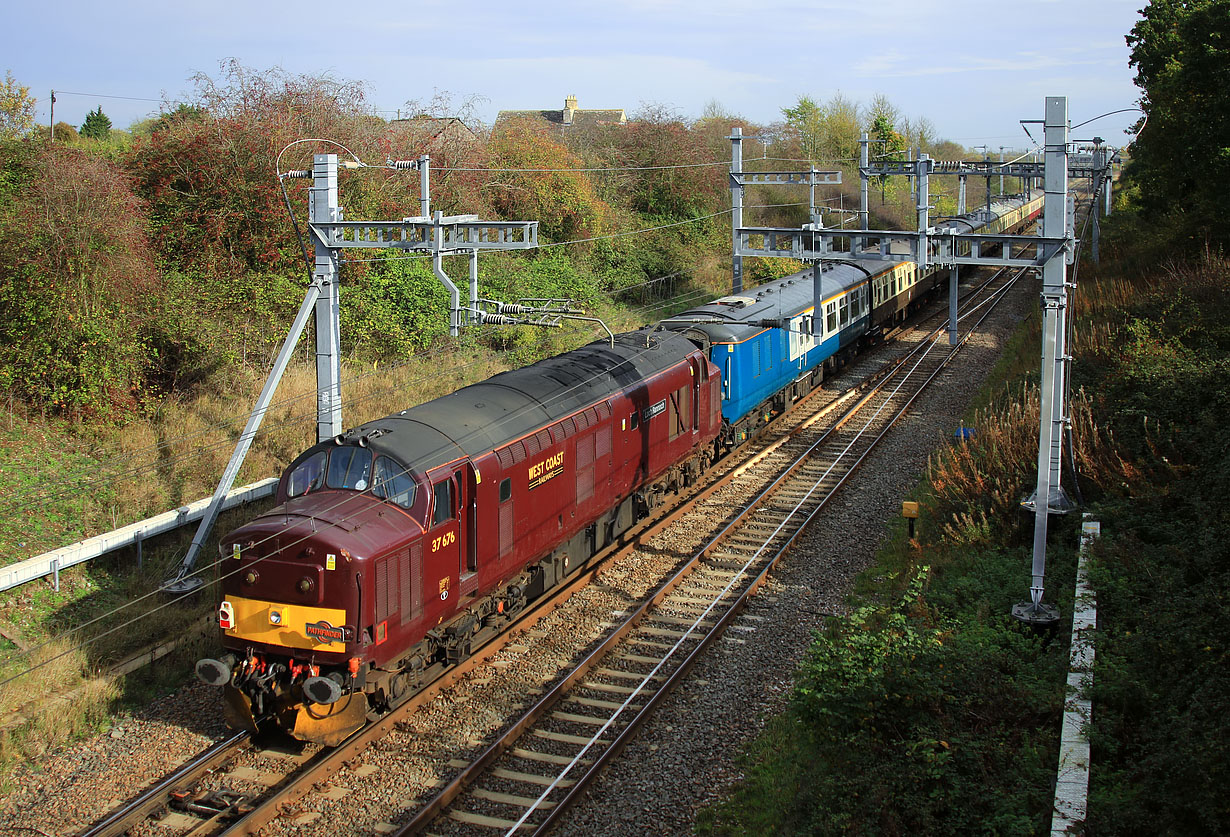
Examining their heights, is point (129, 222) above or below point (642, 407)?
above

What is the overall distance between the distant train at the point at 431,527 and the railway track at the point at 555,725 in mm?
371

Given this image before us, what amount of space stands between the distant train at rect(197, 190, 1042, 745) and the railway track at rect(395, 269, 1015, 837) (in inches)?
55.9

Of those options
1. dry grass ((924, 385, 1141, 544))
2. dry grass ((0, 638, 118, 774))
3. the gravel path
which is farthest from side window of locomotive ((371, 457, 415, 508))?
dry grass ((924, 385, 1141, 544))

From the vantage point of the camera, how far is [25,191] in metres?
18.0

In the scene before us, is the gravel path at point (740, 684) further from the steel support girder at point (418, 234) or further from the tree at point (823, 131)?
the tree at point (823, 131)

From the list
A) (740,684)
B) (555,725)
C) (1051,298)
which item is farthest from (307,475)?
(1051,298)

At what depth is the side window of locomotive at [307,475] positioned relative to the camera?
11.3m

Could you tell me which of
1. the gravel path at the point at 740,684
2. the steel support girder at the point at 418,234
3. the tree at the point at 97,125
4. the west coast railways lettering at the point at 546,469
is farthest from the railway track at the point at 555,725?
the tree at the point at 97,125

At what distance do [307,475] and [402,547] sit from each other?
5.93 ft

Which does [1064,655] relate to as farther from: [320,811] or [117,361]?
[117,361]

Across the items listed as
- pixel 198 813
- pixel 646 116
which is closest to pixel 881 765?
pixel 198 813

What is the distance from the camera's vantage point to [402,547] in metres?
10.5

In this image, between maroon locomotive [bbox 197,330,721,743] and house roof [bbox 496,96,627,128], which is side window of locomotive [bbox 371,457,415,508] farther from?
house roof [bbox 496,96,627,128]

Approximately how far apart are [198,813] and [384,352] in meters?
17.4
